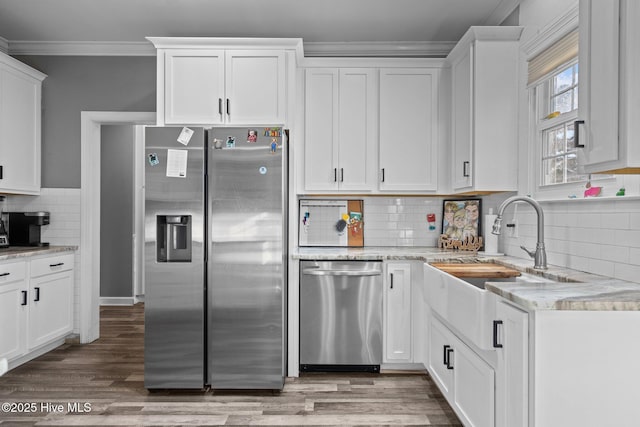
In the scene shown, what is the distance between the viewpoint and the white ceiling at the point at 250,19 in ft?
10.8

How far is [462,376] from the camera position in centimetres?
227

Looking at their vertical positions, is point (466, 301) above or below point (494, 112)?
below

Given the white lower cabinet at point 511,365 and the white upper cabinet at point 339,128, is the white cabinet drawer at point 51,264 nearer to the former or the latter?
the white upper cabinet at point 339,128

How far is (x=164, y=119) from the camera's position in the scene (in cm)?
344

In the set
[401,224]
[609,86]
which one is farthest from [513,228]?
[609,86]

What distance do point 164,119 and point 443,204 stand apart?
240cm

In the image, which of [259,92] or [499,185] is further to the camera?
[259,92]

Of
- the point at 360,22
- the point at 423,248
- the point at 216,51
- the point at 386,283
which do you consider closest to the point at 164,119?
the point at 216,51

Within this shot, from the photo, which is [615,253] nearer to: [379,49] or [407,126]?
[407,126]

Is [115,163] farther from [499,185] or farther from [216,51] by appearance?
[499,185]

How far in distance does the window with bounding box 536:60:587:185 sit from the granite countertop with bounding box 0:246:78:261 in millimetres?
3613

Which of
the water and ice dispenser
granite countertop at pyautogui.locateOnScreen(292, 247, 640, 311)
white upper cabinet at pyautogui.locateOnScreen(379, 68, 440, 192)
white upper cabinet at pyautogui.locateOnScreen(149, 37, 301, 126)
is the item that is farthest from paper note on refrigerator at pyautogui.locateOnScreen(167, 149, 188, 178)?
granite countertop at pyautogui.locateOnScreen(292, 247, 640, 311)

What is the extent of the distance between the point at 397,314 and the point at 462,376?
3.69ft

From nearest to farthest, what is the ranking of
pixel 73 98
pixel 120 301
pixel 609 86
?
pixel 609 86 < pixel 73 98 < pixel 120 301
